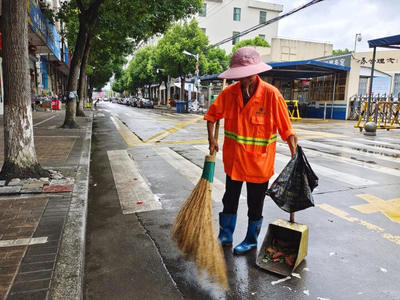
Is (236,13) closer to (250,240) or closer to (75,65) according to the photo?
(75,65)

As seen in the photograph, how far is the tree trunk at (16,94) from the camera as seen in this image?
15.2 feet

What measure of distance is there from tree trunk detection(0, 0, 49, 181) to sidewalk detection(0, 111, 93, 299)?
0.33m

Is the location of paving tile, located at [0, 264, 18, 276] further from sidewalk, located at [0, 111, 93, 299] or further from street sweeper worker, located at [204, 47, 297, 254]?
street sweeper worker, located at [204, 47, 297, 254]

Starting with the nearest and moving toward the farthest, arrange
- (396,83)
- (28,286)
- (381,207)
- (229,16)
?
(28,286), (381,207), (396,83), (229,16)

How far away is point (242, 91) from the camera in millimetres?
2924

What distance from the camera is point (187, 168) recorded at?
668 centimetres

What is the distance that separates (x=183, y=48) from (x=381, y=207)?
31.3m

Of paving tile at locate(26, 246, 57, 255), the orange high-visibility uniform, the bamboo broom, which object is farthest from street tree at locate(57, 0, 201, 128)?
the bamboo broom

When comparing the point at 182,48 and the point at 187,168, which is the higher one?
the point at 182,48

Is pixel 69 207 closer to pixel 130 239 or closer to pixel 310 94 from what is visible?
pixel 130 239

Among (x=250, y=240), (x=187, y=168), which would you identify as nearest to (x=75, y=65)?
(x=187, y=168)

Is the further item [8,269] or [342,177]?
[342,177]

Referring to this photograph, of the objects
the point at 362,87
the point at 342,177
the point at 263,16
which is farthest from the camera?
the point at 263,16

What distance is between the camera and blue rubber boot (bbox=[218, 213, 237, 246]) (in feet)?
10.5
